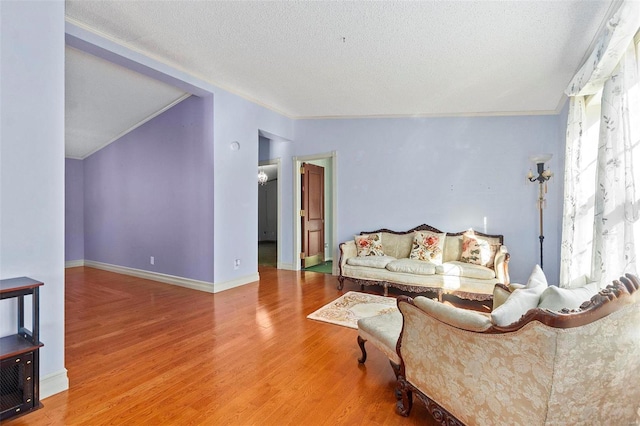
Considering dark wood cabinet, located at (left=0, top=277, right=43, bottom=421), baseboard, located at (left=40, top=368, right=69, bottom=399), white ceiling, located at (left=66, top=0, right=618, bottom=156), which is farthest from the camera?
white ceiling, located at (left=66, top=0, right=618, bottom=156)

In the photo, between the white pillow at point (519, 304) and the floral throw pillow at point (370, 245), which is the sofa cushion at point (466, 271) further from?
the white pillow at point (519, 304)

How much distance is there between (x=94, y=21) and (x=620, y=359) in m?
4.36

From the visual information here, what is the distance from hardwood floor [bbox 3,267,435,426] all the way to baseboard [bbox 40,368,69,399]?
42 mm

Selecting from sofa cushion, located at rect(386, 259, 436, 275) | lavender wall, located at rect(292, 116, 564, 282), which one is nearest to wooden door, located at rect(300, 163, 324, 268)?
lavender wall, located at rect(292, 116, 564, 282)

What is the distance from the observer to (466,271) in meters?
3.88

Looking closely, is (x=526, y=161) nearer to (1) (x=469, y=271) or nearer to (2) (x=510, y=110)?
(2) (x=510, y=110)

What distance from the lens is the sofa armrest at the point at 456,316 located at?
4.53 feet

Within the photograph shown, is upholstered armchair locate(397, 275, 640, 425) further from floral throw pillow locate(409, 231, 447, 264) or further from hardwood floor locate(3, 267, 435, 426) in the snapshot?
floral throw pillow locate(409, 231, 447, 264)

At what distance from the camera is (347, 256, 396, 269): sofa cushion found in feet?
14.5

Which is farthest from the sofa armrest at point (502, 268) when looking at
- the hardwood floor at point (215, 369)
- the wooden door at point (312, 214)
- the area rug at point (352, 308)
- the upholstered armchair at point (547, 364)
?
the wooden door at point (312, 214)

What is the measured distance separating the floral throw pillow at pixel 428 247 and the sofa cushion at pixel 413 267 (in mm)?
141

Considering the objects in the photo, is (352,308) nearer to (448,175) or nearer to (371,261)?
(371,261)

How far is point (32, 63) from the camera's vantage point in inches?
77.4

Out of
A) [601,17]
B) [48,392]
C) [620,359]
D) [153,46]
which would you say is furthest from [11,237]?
[601,17]
